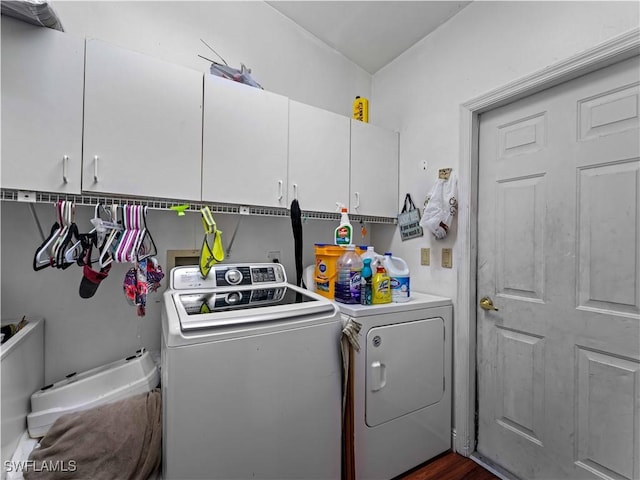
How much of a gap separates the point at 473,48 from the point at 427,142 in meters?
0.62

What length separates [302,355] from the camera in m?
1.28

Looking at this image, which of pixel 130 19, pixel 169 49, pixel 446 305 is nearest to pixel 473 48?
pixel 446 305

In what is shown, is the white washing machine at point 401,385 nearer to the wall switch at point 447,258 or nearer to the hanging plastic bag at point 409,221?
the wall switch at point 447,258

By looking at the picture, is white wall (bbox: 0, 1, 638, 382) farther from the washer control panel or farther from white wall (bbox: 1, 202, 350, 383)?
the washer control panel

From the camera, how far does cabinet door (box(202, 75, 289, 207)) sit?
1565 mm

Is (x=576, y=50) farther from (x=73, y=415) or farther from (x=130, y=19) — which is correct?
(x=73, y=415)

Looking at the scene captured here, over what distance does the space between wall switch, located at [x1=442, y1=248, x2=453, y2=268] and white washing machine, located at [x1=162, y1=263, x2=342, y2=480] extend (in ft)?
3.21

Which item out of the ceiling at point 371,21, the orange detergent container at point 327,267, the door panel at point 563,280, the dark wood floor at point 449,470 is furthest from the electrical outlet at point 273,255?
the ceiling at point 371,21

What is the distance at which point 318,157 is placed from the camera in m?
1.93

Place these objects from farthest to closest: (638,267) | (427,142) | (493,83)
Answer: (427,142), (493,83), (638,267)

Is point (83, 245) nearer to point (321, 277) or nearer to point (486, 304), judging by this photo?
point (321, 277)

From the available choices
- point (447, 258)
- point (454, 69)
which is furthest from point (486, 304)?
point (454, 69)

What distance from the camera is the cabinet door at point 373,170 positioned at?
211 cm

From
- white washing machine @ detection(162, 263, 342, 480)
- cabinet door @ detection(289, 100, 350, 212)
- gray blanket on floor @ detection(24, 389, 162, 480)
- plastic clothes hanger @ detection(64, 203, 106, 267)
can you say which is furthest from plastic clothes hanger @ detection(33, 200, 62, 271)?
cabinet door @ detection(289, 100, 350, 212)
